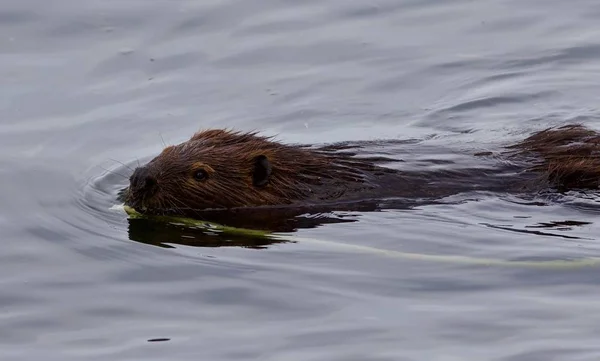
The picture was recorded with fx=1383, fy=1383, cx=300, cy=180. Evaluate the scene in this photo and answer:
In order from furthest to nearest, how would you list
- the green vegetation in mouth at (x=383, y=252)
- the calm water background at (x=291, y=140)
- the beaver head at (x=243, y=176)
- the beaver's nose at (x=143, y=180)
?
the beaver head at (x=243, y=176), the beaver's nose at (x=143, y=180), the green vegetation in mouth at (x=383, y=252), the calm water background at (x=291, y=140)

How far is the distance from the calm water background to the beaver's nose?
0.32 m

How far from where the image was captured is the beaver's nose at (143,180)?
912 centimetres

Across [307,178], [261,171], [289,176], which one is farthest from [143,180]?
[307,178]

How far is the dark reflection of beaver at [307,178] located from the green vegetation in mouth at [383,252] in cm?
10

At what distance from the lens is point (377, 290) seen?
773 centimetres

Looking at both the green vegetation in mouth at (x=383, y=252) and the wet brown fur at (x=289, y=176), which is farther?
the wet brown fur at (x=289, y=176)

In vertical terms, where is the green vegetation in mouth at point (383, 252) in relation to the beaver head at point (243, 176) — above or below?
below

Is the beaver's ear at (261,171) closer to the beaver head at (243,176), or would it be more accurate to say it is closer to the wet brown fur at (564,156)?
the beaver head at (243,176)

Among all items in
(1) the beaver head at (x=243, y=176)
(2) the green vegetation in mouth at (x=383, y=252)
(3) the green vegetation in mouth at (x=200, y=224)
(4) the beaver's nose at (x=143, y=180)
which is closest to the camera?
(2) the green vegetation in mouth at (x=383, y=252)

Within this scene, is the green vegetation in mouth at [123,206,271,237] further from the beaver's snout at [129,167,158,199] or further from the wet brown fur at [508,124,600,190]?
the wet brown fur at [508,124,600,190]

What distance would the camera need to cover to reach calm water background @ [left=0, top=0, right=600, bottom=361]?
7.18m

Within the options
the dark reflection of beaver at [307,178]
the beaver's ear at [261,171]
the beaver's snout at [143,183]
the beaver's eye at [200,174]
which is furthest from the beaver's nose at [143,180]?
the beaver's ear at [261,171]

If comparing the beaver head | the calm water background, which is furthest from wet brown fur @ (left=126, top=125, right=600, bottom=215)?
the calm water background

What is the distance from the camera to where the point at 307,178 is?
30.9 feet
